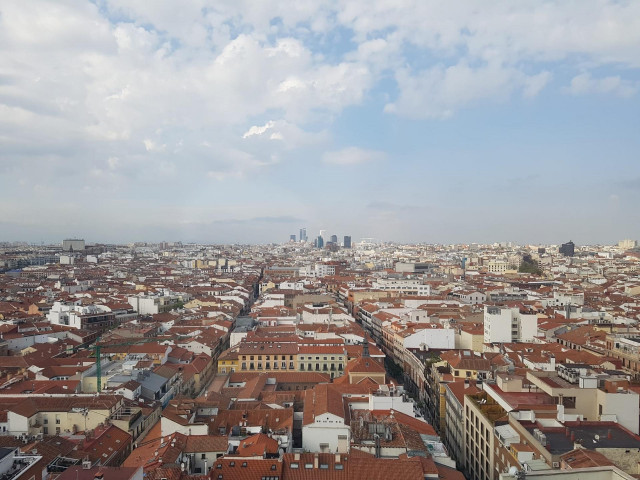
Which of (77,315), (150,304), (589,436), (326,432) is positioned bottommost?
(150,304)

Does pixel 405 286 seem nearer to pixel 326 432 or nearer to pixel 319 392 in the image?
pixel 319 392

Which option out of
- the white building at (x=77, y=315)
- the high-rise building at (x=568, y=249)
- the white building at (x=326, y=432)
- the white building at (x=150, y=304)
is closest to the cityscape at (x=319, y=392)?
the white building at (x=326, y=432)

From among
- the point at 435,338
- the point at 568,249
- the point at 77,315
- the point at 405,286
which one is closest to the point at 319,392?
the point at 435,338

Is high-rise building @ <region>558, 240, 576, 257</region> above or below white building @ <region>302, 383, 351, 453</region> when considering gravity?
above

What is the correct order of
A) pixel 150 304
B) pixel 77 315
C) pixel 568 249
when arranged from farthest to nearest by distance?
pixel 568 249 < pixel 150 304 < pixel 77 315

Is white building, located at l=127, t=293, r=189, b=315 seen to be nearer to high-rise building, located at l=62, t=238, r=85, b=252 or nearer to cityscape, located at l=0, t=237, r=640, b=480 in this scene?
cityscape, located at l=0, t=237, r=640, b=480

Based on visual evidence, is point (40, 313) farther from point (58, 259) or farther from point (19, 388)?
point (58, 259)

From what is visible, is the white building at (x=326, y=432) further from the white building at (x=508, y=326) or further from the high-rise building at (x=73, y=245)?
the high-rise building at (x=73, y=245)

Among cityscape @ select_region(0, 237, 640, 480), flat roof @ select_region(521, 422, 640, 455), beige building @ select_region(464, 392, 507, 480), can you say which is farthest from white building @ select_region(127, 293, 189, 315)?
flat roof @ select_region(521, 422, 640, 455)
